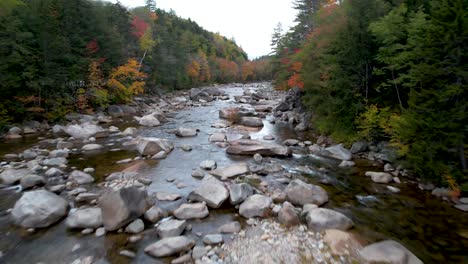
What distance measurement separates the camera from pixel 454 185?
9.68m

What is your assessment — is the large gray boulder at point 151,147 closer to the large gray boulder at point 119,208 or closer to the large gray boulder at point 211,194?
the large gray boulder at point 211,194

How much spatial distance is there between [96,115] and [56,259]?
903 inches

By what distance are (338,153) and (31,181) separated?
574 inches

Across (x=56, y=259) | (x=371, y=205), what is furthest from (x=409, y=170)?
(x=56, y=259)

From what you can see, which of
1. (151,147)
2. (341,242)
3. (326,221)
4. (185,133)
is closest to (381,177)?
(326,221)

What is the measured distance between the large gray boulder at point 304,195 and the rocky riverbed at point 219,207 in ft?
0.14

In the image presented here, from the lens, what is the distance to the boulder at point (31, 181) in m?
10.3

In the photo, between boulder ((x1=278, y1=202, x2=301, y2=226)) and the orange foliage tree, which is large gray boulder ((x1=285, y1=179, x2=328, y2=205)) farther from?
the orange foliage tree

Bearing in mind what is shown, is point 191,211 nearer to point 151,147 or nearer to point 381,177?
point 151,147

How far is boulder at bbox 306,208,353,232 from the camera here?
7609mm

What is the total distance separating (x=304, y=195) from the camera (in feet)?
30.6

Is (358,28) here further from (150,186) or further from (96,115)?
(96,115)

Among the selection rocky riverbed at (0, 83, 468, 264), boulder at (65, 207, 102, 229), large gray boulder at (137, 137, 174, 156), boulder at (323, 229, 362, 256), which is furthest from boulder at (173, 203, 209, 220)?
large gray boulder at (137, 137, 174, 156)

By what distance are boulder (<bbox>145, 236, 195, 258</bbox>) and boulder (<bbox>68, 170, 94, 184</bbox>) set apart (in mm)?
5918
